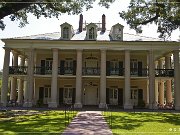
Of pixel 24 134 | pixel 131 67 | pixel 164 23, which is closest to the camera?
pixel 24 134

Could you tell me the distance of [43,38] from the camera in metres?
34.9

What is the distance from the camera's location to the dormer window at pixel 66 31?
35.5 meters

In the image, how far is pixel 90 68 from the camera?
35.9 meters

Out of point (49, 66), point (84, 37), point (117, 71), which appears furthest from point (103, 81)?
point (49, 66)

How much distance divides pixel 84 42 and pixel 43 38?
184 inches

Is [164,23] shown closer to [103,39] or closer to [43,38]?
[103,39]

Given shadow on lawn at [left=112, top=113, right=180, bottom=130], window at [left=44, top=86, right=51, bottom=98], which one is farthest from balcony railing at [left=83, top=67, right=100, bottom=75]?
shadow on lawn at [left=112, top=113, right=180, bottom=130]

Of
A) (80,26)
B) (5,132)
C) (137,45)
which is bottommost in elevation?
(5,132)

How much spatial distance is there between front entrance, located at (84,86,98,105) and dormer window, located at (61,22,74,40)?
657 centimetres

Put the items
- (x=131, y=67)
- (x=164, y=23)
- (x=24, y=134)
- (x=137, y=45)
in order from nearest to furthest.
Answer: (x=24, y=134) → (x=164, y=23) → (x=137, y=45) → (x=131, y=67)

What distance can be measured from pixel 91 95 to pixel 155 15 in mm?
14293

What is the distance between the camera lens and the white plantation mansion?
33.7 m

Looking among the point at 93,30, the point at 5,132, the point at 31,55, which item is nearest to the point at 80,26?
the point at 93,30

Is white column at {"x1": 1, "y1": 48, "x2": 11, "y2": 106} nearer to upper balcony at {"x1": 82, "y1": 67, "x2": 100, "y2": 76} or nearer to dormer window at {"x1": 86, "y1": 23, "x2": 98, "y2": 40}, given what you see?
upper balcony at {"x1": 82, "y1": 67, "x2": 100, "y2": 76}
